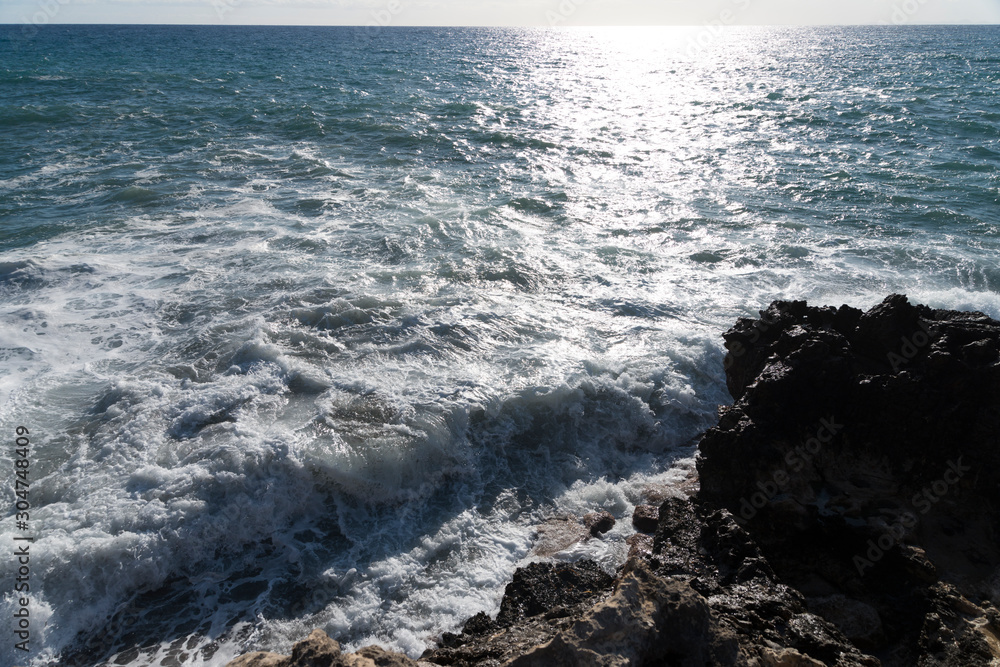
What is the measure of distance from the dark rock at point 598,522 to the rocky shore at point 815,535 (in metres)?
0.02

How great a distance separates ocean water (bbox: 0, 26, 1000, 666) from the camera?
5.02 meters

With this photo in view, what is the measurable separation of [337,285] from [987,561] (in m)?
8.41

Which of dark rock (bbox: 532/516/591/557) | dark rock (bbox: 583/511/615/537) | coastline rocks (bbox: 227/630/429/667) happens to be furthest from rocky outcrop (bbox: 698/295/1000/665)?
coastline rocks (bbox: 227/630/429/667)

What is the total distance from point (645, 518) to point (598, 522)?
435mm

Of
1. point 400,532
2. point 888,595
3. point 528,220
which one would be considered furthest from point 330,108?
point 888,595

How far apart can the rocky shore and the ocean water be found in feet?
3.30

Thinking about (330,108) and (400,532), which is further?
(330,108)

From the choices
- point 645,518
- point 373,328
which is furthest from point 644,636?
point 373,328

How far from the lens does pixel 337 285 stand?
945cm

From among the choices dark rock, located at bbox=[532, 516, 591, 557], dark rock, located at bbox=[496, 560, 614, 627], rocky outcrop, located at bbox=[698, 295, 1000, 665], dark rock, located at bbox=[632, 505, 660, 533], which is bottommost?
dark rock, located at bbox=[532, 516, 591, 557]

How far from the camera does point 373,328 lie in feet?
27.4

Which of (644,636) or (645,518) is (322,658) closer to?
(644,636)

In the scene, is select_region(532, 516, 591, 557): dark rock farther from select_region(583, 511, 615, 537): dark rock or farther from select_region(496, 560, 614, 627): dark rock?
select_region(496, 560, 614, 627): dark rock

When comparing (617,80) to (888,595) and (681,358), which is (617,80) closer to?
(681,358)
